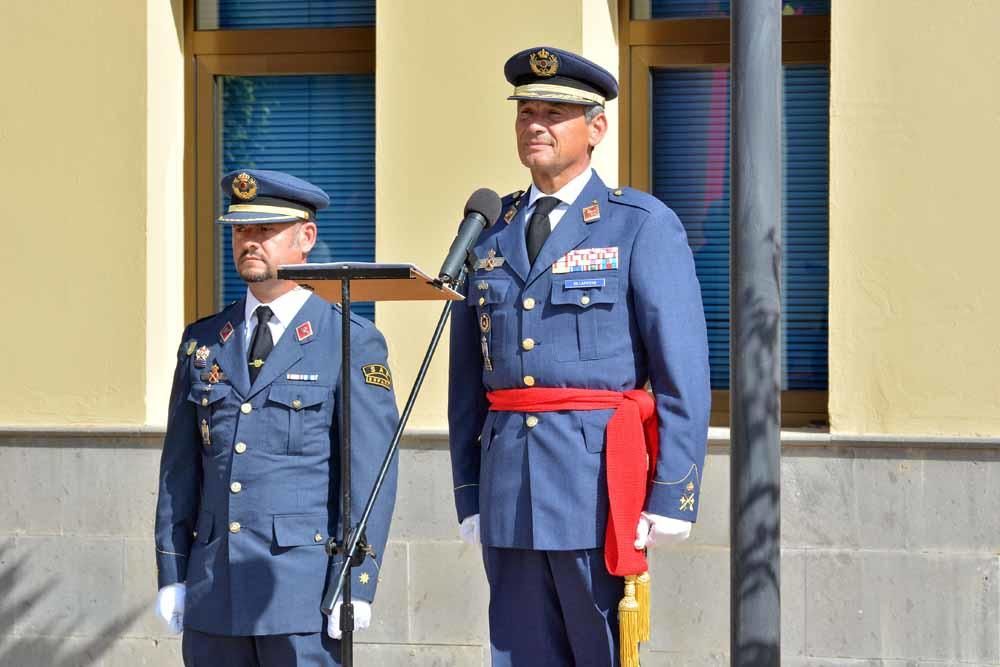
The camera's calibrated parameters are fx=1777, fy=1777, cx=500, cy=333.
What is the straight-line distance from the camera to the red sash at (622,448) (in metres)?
4.20

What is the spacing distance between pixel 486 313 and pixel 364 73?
10.4 feet

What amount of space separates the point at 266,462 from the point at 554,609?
87cm

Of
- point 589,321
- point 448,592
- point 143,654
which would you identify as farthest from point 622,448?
point 143,654

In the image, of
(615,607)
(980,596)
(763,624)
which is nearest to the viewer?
(763,624)

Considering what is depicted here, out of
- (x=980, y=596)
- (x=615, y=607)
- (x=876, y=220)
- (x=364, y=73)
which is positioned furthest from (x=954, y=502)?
(x=364, y=73)

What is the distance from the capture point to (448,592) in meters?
6.79

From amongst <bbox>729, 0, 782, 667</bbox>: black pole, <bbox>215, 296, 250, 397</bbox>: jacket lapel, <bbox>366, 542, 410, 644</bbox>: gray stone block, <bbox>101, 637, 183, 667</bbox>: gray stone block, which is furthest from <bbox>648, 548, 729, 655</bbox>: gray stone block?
<bbox>729, 0, 782, 667</bbox>: black pole

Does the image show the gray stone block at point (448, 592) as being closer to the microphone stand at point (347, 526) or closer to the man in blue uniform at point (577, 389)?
the man in blue uniform at point (577, 389)

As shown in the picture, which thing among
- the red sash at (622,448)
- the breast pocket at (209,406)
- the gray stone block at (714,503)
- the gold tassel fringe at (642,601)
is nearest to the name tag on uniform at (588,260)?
the red sash at (622,448)

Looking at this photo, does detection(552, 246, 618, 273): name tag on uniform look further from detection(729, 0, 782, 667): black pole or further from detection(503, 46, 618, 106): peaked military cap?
detection(729, 0, 782, 667): black pole

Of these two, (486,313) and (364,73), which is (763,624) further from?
(364,73)

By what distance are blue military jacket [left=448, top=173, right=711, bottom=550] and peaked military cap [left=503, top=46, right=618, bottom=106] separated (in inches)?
9.3

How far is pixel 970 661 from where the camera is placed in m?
6.30

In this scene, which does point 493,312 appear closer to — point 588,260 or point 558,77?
point 588,260
